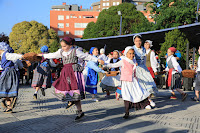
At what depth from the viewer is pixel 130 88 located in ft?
19.0

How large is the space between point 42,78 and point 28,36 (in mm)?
55571

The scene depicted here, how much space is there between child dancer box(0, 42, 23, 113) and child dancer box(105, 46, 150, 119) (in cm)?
251

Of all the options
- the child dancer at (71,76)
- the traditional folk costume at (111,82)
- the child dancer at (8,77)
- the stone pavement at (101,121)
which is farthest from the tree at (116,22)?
the child dancer at (71,76)

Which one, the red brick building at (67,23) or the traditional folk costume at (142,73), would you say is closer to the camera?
the traditional folk costume at (142,73)

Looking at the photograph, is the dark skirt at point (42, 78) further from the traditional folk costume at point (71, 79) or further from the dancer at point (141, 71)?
the dancer at point (141, 71)

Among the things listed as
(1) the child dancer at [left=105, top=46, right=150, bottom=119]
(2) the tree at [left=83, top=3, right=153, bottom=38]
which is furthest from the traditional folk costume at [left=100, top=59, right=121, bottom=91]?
(2) the tree at [left=83, top=3, right=153, bottom=38]

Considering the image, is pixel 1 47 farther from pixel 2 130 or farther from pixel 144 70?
pixel 144 70

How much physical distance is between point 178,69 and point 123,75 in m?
3.50

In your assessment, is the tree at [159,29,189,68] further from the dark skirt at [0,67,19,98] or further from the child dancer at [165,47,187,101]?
the dark skirt at [0,67,19,98]

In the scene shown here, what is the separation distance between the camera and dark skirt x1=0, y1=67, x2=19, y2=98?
20.3 feet

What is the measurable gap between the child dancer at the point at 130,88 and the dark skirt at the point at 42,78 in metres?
3.75

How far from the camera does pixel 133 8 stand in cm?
5022

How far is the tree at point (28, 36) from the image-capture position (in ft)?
199

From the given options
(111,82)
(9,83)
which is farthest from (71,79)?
(111,82)
